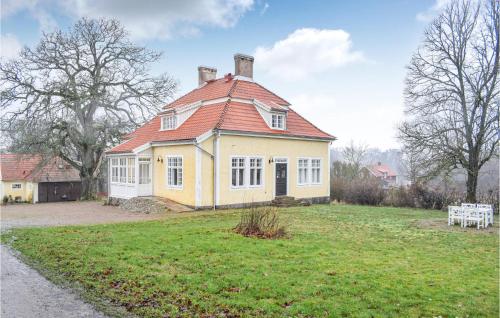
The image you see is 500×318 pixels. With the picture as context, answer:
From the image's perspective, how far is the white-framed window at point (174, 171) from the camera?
65.1 ft

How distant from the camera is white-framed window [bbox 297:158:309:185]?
23.2 meters

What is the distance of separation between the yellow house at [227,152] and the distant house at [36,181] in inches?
572

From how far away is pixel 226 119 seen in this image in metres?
19.9

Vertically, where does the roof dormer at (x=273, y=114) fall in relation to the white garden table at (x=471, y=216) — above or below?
above

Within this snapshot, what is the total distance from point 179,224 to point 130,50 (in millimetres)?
19618

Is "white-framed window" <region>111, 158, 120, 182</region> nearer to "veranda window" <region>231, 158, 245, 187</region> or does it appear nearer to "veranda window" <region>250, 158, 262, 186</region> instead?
"veranda window" <region>231, 158, 245, 187</region>

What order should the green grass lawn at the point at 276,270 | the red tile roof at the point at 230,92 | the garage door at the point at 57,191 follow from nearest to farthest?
the green grass lawn at the point at 276,270, the red tile roof at the point at 230,92, the garage door at the point at 57,191

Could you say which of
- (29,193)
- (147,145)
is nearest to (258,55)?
(147,145)

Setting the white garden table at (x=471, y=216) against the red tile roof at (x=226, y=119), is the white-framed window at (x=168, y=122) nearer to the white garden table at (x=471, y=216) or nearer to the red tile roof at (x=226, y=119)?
the red tile roof at (x=226, y=119)

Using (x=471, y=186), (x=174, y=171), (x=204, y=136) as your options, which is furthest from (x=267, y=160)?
(x=471, y=186)

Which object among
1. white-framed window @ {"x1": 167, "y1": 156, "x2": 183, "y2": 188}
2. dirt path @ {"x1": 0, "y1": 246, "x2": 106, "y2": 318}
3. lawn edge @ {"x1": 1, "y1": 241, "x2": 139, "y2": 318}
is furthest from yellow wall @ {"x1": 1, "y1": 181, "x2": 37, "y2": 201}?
dirt path @ {"x1": 0, "y1": 246, "x2": 106, "y2": 318}

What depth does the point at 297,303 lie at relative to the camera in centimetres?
569

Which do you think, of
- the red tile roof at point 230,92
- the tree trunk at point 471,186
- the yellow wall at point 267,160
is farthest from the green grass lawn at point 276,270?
the red tile roof at point 230,92

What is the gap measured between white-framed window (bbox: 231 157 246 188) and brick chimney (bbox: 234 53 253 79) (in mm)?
6693
